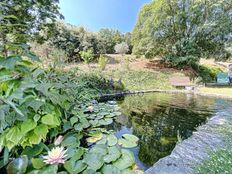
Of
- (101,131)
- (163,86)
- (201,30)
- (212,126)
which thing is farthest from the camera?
(201,30)

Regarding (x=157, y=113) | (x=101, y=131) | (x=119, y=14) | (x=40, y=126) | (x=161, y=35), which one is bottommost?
(x=157, y=113)

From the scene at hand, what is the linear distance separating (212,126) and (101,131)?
1.96 meters

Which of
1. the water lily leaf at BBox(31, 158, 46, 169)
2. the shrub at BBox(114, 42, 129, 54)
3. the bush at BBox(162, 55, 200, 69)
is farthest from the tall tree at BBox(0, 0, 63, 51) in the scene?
the bush at BBox(162, 55, 200, 69)

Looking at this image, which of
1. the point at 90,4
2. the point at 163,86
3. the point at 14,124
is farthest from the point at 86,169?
the point at 90,4

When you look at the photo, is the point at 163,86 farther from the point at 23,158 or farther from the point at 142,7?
the point at 23,158

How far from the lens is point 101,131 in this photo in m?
2.94

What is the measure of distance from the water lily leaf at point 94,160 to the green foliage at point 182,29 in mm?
15056

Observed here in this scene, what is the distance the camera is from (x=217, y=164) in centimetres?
205

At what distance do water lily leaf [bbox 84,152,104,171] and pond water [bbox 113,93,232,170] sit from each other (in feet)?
4.76

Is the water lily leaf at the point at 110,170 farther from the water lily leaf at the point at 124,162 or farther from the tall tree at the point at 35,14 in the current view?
the tall tree at the point at 35,14

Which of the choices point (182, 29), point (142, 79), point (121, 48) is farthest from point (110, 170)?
point (121, 48)

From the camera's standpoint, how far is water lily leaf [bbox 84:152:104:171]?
73.7 inches

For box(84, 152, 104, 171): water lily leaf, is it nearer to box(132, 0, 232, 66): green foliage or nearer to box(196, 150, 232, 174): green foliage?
box(196, 150, 232, 174): green foliage

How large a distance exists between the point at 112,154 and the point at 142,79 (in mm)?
12539
